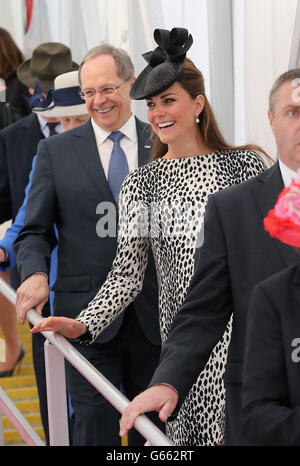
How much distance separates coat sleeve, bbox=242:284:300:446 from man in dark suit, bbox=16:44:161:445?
5.44ft

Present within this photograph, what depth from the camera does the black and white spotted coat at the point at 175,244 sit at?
2893 mm

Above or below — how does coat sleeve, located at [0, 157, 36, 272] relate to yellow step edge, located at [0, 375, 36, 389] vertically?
above

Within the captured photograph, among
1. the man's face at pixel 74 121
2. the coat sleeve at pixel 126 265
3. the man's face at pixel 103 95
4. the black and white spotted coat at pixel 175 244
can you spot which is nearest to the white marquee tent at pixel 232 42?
the man's face at pixel 74 121

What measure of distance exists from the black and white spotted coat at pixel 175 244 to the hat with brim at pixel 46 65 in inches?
84.7

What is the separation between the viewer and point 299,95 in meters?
2.17

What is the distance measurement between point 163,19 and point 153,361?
107 inches

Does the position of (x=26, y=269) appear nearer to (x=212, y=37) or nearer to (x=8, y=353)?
(x=212, y=37)

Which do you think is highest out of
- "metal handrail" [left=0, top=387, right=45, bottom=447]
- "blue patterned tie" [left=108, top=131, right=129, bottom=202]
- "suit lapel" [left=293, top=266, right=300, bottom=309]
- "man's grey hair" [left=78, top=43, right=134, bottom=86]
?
"man's grey hair" [left=78, top=43, right=134, bottom=86]

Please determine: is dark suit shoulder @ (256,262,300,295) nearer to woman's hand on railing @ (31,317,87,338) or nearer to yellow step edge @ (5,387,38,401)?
woman's hand on railing @ (31,317,87,338)

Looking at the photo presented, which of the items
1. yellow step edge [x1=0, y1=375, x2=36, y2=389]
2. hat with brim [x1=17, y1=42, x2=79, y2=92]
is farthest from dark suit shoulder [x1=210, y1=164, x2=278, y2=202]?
yellow step edge [x1=0, y1=375, x2=36, y2=389]

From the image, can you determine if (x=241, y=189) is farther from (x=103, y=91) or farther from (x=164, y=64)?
(x=103, y=91)

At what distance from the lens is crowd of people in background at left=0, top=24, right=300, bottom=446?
188 cm

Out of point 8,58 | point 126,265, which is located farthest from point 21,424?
point 8,58

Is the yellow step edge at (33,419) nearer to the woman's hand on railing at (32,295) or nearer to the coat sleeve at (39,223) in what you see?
the coat sleeve at (39,223)
